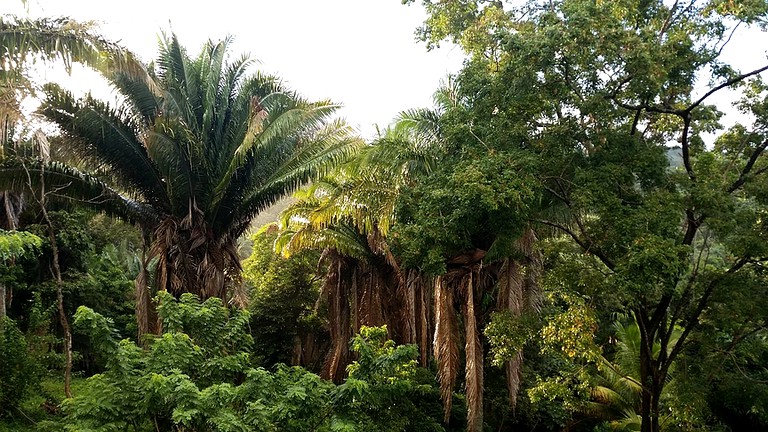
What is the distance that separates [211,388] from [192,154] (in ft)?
Result: 19.6

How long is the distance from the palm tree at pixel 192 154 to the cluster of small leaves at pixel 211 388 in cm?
314

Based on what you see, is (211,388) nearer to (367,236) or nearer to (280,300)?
(367,236)

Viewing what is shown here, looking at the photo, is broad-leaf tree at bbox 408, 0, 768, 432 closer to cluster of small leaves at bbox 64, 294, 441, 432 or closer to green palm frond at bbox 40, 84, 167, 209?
cluster of small leaves at bbox 64, 294, 441, 432

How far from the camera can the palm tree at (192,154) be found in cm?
1160

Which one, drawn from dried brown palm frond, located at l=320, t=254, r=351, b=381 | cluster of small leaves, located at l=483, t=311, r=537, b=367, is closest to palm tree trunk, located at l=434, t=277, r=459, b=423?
cluster of small leaves, located at l=483, t=311, r=537, b=367

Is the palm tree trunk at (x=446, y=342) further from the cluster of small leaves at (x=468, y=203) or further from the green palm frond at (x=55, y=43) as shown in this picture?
the green palm frond at (x=55, y=43)

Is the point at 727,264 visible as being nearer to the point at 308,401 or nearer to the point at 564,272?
the point at 564,272

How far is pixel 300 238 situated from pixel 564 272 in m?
8.33

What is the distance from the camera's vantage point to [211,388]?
7375mm

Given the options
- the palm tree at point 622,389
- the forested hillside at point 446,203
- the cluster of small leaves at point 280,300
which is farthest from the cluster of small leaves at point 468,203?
the cluster of small leaves at point 280,300

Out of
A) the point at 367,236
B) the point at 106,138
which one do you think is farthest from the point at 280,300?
the point at 106,138

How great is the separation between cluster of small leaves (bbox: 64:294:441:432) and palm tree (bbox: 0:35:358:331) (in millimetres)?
3139

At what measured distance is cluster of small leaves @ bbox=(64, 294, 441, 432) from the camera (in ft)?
23.9

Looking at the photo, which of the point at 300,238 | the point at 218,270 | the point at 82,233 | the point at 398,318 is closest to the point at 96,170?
the point at 218,270
